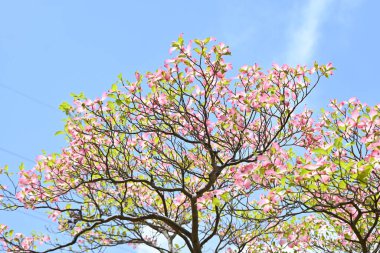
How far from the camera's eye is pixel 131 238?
7.90 metres

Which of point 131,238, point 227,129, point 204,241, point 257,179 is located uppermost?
point 227,129

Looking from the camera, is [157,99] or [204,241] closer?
[157,99]

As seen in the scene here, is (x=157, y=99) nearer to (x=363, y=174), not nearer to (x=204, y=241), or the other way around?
(x=204, y=241)

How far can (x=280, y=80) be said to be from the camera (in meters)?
5.86

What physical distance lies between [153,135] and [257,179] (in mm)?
3408

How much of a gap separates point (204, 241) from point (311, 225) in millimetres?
2765

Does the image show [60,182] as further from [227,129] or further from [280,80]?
[280,80]

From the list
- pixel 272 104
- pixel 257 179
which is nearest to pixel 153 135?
pixel 272 104

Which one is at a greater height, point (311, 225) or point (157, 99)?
point (157, 99)

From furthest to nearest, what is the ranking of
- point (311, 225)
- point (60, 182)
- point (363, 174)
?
point (311, 225)
point (60, 182)
point (363, 174)

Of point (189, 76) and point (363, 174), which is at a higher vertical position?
point (189, 76)

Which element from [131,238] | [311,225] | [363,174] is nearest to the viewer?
[363,174]

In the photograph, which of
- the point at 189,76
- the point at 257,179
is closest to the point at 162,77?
the point at 189,76

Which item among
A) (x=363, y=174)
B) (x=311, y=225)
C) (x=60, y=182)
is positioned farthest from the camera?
(x=311, y=225)
